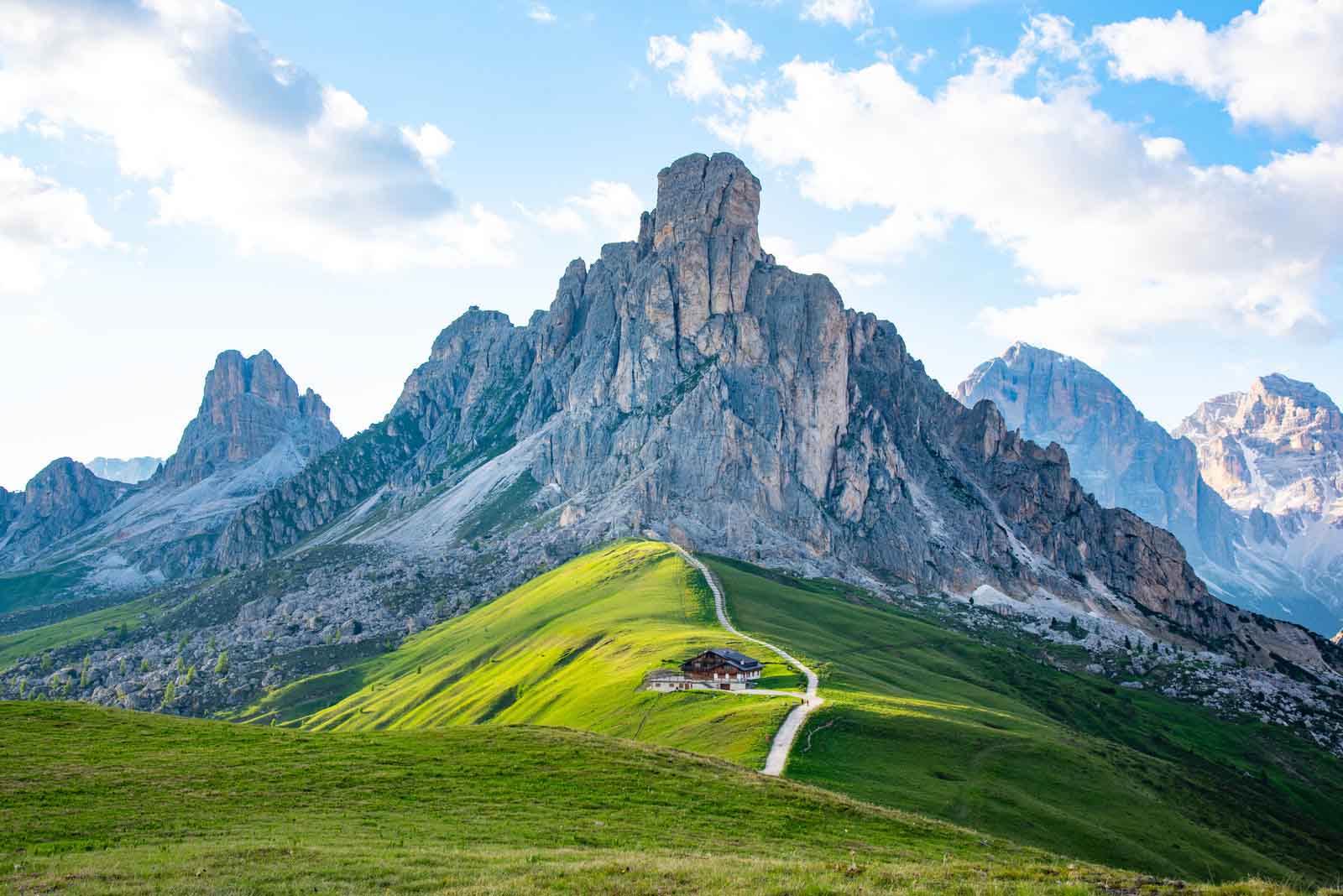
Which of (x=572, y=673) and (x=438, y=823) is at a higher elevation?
(x=438, y=823)

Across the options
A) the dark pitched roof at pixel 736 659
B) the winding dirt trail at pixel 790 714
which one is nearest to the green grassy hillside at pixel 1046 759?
the winding dirt trail at pixel 790 714

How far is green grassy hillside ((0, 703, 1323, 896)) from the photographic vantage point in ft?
86.2

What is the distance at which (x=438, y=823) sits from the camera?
38.0 metres

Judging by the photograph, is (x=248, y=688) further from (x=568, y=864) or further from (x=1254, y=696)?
(x=1254, y=696)

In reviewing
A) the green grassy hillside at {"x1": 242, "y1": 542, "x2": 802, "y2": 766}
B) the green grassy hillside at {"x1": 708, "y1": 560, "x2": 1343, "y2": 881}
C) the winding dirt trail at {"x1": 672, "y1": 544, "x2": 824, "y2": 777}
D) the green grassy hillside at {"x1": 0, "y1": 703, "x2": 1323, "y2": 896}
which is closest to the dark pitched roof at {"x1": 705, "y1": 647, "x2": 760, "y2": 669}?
the green grassy hillside at {"x1": 242, "y1": 542, "x2": 802, "y2": 766}

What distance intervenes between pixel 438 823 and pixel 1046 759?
55.4 metres

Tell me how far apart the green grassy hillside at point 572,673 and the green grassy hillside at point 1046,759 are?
27.1ft

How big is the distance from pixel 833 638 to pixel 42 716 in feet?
338

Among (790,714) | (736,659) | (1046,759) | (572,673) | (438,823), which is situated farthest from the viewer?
(572,673)

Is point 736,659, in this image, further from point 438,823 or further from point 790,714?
point 438,823

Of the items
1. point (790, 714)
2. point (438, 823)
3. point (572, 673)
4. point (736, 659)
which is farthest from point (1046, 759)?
point (572, 673)

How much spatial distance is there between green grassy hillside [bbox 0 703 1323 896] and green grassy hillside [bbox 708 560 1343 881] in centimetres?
1420

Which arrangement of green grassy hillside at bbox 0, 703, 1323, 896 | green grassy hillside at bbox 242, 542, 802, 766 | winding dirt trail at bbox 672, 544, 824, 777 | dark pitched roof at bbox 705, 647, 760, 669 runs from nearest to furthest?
green grassy hillside at bbox 0, 703, 1323, 896, winding dirt trail at bbox 672, 544, 824, 777, green grassy hillside at bbox 242, 542, 802, 766, dark pitched roof at bbox 705, 647, 760, 669

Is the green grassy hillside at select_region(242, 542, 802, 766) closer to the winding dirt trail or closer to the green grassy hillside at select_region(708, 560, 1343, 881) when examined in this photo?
the winding dirt trail
